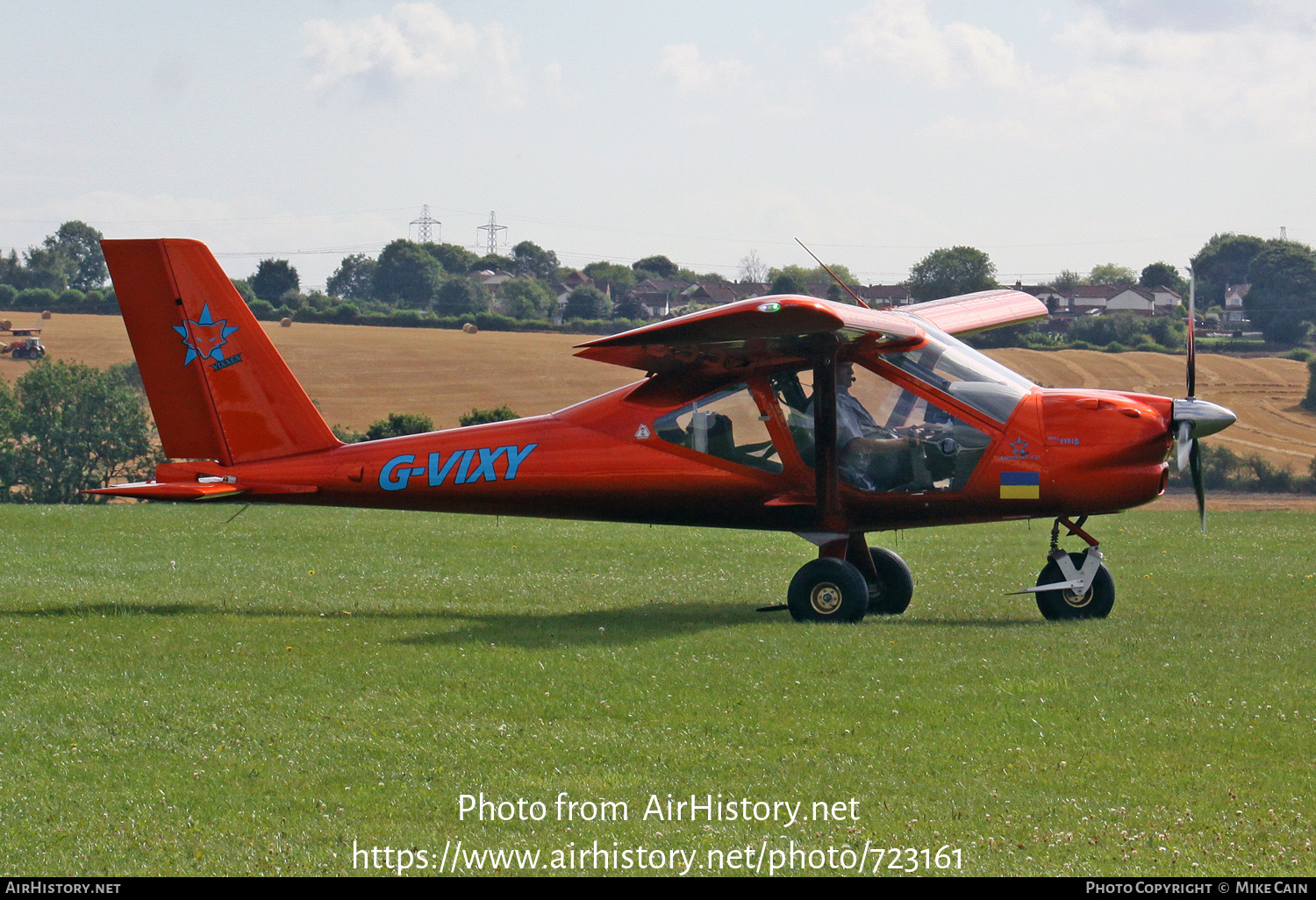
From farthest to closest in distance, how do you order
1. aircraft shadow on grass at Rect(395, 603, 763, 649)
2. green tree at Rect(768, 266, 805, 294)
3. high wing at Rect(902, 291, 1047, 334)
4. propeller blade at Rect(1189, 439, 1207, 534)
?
green tree at Rect(768, 266, 805, 294)
high wing at Rect(902, 291, 1047, 334)
propeller blade at Rect(1189, 439, 1207, 534)
aircraft shadow on grass at Rect(395, 603, 763, 649)

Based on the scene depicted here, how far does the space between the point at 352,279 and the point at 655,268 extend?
39602 millimetres

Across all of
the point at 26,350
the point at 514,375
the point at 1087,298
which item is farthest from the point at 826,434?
the point at 1087,298

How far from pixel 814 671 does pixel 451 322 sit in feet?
289

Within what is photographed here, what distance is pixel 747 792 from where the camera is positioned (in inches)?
276

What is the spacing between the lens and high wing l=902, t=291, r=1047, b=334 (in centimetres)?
1628

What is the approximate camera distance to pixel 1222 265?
126438mm

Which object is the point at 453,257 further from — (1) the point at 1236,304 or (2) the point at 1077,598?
(2) the point at 1077,598

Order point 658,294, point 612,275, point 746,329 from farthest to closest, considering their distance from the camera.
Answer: point 612,275
point 658,294
point 746,329

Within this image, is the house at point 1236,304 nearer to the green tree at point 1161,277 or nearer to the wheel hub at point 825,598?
the green tree at point 1161,277

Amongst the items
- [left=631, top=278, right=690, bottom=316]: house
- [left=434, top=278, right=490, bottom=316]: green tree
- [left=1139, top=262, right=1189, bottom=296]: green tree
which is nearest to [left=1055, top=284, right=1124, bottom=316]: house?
[left=1139, top=262, right=1189, bottom=296]: green tree

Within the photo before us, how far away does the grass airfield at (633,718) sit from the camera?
6.39 metres

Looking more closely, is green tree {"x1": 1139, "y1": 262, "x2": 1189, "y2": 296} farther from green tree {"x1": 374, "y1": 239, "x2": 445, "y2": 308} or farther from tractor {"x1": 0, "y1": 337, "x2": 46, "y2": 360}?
tractor {"x1": 0, "y1": 337, "x2": 46, "y2": 360}

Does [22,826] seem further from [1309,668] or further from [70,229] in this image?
[70,229]

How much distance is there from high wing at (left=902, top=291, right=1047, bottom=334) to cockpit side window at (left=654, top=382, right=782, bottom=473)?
328cm
